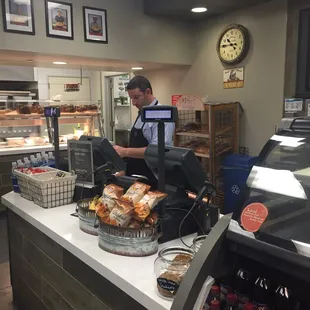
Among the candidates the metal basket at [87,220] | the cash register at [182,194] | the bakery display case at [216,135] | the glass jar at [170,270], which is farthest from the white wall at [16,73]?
the glass jar at [170,270]

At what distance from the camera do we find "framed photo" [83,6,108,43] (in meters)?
3.96

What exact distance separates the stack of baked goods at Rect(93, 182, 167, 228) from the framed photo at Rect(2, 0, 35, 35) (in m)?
2.75

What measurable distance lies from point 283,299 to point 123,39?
3860mm

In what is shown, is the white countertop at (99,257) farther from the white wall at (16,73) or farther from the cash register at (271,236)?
the white wall at (16,73)

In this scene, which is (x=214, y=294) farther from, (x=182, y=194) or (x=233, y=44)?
(x=233, y=44)

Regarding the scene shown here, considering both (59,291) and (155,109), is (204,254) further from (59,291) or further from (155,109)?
(59,291)

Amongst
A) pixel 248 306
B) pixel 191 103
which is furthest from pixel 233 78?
pixel 248 306

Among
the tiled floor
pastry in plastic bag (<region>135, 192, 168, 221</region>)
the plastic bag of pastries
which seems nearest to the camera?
pastry in plastic bag (<region>135, 192, 168, 221</region>)

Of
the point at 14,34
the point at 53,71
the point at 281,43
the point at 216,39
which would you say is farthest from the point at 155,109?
the point at 53,71

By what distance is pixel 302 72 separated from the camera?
148 inches

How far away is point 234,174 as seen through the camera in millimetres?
4012

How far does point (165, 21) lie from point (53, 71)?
417 centimetres

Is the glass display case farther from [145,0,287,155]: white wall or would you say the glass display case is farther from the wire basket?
the wire basket

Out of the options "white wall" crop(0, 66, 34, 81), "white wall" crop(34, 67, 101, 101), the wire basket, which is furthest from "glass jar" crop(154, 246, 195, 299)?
"white wall" crop(34, 67, 101, 101)
